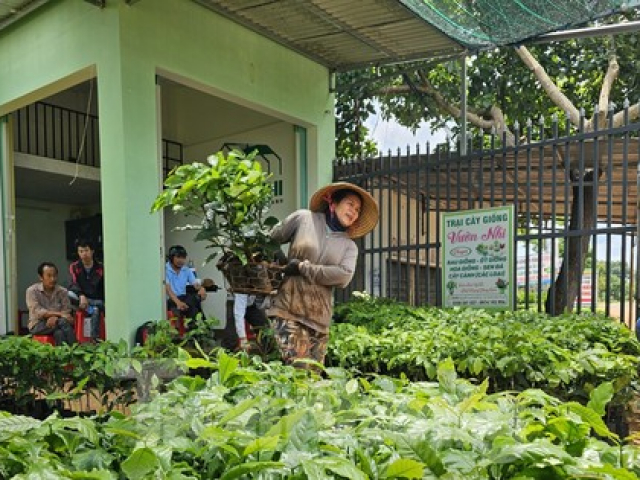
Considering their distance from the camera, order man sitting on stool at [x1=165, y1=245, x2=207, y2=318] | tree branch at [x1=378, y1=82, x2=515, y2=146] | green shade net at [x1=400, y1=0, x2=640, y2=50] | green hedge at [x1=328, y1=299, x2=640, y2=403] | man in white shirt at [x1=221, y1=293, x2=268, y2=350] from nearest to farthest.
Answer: green hedge at [x1=328, y1=299, x2=640, y2=403] < green shade net at [x1=400, y1=0, x2=640, y2=50] < man in white shirt at [x1=221, y1=293, x2=268, y2=350] < man sitting on stool at [x1=165, y1=245, x2=207, y2=318] < tree branch at [x1=378, y1=82, x2=515, y2=146]

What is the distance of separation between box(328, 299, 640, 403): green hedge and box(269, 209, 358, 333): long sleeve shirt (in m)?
0.67

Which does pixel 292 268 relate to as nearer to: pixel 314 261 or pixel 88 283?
pixel 314 261

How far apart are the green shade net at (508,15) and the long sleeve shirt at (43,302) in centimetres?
519

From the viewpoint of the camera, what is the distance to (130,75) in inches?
225

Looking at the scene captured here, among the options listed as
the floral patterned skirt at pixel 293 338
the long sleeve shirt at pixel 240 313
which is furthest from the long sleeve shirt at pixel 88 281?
the floral patterned skirt at pixel 293 338

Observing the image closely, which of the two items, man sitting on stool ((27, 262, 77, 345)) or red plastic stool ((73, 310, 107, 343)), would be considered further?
red plastic stool ((73, 310, 107, 343))

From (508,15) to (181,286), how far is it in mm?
5042

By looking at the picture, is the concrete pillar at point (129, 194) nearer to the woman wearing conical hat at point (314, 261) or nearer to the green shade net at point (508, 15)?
the woman wearing conical hat at point (314, 261)

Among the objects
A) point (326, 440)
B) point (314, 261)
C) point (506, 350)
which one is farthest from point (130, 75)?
point (326, 440)

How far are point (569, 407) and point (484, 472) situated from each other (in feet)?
1.62

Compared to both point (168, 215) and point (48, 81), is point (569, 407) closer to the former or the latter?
point (48, 81)

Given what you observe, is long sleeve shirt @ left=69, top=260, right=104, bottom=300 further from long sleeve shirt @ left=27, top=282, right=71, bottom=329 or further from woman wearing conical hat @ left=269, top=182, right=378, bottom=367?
woman wearing conical hat @ left=269, top=182, right=378, bottom=367

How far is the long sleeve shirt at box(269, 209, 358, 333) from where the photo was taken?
152 inches

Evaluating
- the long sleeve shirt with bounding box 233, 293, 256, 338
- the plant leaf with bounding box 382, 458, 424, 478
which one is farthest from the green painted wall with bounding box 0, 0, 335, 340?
the plant leaf with bounding box 382, 458, 424, 478
